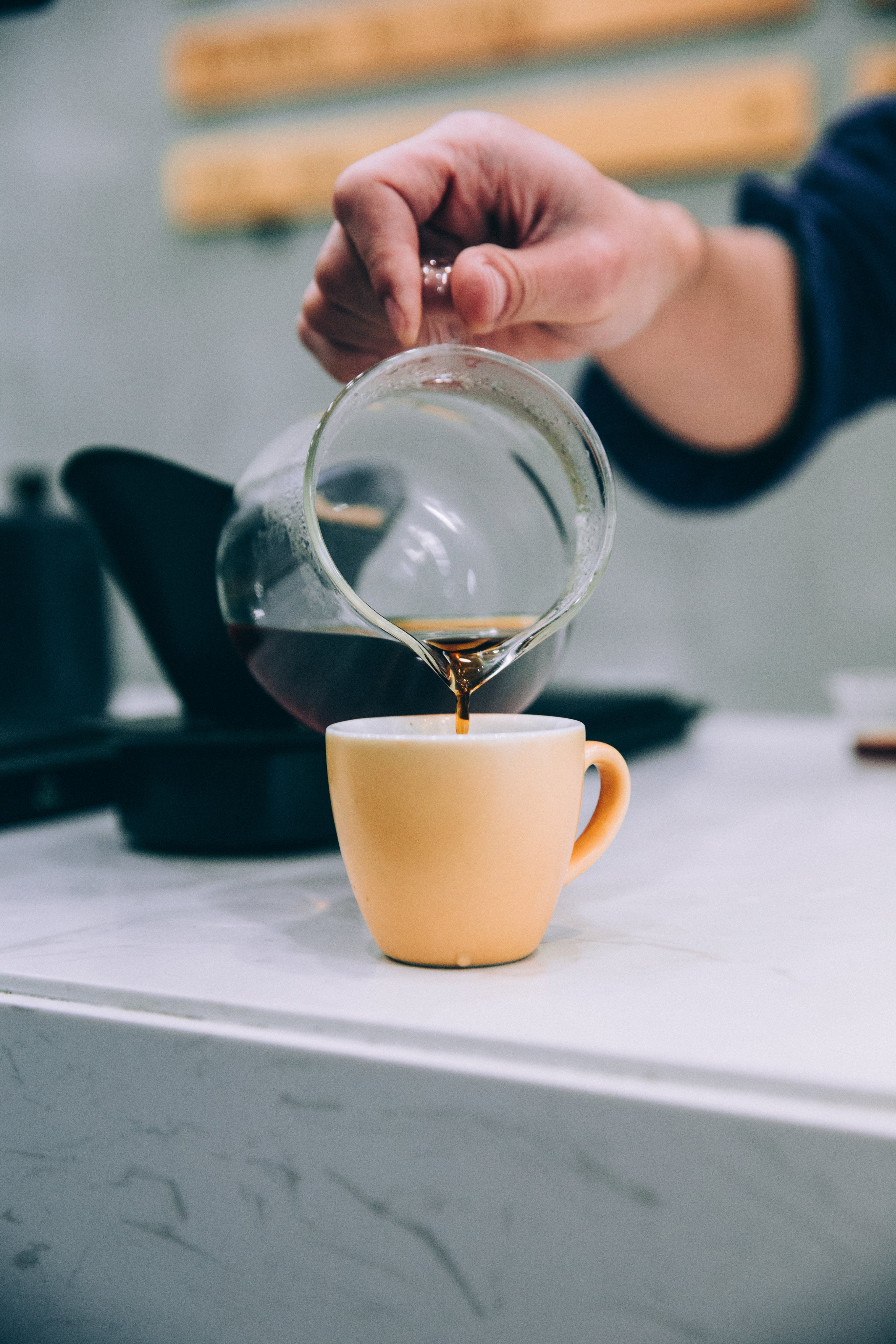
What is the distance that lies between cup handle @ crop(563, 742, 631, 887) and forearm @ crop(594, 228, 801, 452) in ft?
1.69

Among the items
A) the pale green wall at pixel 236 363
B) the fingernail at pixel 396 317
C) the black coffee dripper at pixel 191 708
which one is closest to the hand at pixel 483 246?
the fingernail at pixel 396 317

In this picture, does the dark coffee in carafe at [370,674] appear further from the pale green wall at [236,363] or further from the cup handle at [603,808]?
the pale green wall at [236,363]

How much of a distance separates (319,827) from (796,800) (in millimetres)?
336

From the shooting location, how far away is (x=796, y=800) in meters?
0.73

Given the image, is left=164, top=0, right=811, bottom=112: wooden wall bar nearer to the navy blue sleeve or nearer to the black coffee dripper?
the navy blue sleeve

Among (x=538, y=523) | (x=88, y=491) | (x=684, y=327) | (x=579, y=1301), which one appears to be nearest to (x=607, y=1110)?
(x=579, y=1301)

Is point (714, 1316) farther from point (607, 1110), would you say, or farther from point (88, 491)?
point (88, 491)

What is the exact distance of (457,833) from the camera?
1.25ft

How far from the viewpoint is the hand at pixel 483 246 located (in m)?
0.52

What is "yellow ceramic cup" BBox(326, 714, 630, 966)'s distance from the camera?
1.24 feet

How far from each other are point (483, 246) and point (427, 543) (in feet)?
0.47

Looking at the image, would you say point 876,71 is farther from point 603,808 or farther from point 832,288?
point 603,808

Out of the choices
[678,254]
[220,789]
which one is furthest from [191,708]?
[678,254]

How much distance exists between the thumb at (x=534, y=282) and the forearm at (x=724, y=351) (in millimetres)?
228
